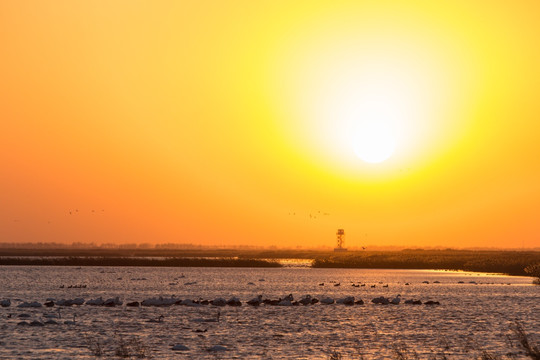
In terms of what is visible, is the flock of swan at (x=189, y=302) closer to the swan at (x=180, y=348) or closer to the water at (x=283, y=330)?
the water at (x=283, y=330)

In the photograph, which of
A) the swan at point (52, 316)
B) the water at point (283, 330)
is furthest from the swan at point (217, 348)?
the swan at point (52, 316)

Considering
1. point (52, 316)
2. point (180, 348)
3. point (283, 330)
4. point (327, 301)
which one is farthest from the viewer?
point (327, 301)

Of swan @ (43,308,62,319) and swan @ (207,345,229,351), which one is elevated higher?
swan @ (43,308,62,319)

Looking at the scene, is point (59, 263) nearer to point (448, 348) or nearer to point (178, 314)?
point (178, 314)

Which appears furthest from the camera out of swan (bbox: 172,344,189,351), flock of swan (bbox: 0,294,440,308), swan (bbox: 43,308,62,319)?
flock of swan (bbox: 0,294,440,308)

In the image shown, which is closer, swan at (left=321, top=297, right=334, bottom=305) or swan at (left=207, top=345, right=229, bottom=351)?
swan at (left=207, top=345, right=229, bottom=351)

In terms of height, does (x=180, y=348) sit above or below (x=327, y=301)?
below

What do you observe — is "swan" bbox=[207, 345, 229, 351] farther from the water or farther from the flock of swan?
the flock of swan

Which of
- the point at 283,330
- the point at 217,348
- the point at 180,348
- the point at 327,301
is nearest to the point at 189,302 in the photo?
the point at 327,301

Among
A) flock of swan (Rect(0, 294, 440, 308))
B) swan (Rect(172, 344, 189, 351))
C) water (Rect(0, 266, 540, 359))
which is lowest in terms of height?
swan (Rect(172, 344, 189, 351))

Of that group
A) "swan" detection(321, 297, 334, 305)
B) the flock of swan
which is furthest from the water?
"swan" detection(321, 297, 334, 305)

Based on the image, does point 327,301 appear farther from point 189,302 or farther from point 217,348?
point 217,348

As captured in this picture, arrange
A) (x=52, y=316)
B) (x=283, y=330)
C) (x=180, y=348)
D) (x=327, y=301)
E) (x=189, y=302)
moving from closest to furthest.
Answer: (x=180, y=348)
(x=283, y=330)
(x=52, y=316)
(x=189, y=302)
(x=327, y=301)

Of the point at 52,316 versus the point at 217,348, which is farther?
the point at 52,316
